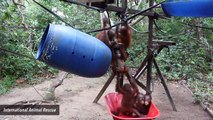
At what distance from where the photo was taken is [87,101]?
15.2ft

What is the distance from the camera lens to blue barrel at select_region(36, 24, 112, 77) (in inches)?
78.0

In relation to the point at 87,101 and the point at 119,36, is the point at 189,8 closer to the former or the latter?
the point at 119,36

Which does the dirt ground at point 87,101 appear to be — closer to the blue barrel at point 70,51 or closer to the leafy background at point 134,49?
the leafy background at point 134,49

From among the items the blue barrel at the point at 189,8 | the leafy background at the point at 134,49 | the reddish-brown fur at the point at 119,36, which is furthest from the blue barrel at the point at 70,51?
the leafy background at the point at 134,49

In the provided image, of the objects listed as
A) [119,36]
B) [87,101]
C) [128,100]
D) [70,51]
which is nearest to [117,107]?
[128,100]

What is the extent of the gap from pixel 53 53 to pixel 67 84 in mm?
3748

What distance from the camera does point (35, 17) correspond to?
23.4 ft

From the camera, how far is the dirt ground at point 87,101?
159 inches

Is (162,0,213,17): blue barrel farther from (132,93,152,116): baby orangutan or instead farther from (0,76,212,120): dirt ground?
(0,76,212,120): dirt ground

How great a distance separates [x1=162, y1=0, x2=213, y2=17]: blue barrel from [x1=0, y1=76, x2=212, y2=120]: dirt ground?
1.47m

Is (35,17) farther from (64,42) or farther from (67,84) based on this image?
(64,42)

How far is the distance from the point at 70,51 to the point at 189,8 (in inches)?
71.4

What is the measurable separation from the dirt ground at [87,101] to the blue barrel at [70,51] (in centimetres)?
199

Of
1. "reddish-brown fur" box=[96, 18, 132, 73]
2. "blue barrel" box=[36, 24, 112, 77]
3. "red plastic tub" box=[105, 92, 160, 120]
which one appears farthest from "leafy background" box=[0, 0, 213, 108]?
"blue barrel" box=[36, 24, 112, 77]
